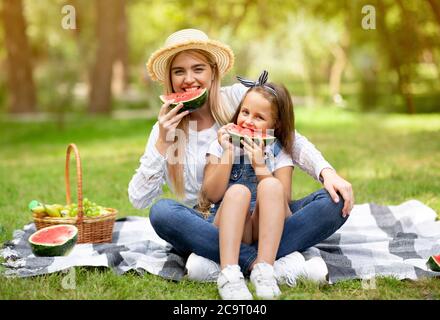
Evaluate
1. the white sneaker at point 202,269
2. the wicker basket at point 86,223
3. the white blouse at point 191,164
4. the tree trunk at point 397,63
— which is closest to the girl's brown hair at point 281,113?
the white blouse at point 191,164

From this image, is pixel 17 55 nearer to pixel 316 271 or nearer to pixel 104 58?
pixel 104 58

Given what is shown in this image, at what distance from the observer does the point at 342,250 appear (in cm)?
432

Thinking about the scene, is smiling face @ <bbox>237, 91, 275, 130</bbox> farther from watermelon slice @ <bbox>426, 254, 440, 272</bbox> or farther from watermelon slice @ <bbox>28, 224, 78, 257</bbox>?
watermelon slice @ <bbox>28, 224, 78, 257</bbox>

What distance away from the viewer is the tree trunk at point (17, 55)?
53.1 feet

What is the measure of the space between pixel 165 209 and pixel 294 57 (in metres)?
14.6

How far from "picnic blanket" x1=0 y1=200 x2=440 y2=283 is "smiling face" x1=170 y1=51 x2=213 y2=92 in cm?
108

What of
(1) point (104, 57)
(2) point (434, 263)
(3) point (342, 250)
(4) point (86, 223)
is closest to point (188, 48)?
(4) point (86, 223)

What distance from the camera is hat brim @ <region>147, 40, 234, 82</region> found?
4.05 meters

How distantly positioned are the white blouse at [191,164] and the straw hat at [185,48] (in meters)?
0.24

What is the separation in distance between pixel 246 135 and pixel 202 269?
2.61 feet

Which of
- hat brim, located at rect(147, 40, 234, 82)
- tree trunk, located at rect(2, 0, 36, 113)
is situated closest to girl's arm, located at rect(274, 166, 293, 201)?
hat brim, located at rect(147, 40, 234, 82)

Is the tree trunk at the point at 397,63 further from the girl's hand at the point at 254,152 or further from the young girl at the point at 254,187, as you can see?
the girl's hand at the point at 254,152

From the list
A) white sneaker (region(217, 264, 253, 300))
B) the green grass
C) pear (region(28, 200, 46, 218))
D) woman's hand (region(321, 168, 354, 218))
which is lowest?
the green grass

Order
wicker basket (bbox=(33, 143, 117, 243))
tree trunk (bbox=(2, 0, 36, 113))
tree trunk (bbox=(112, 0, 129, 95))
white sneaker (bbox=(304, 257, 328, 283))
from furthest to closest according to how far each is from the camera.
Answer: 1. tree trunk (bbox=(112, 0, 129, 95))
2. tree trunk (bbox=(2, 0, 36, 113))
3. wicker basket (bbox=(33, 143, 117, 243))
4. white sneaker (bbox=(304, 257, 328, 283))
